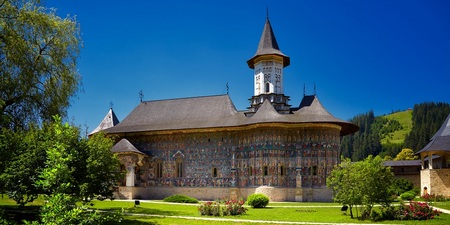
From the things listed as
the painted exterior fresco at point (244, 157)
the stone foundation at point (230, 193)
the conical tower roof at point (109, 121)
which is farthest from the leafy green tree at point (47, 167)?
the conical tower roof at point (109, 121)

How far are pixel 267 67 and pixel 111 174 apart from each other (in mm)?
24868

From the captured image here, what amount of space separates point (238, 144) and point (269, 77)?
7.51 meters

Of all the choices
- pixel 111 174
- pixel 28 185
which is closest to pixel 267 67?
pixel 111 174

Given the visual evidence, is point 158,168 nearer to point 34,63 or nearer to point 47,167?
point 34,63

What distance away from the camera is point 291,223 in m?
20.0

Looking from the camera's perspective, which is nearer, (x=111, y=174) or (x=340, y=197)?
(x=111, y=174)

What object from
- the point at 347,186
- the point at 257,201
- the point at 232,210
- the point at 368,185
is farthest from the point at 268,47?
the point at 368,185

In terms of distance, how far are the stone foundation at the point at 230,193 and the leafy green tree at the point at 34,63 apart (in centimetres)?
1862

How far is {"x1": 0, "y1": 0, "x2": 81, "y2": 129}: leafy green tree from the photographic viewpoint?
2203 cm

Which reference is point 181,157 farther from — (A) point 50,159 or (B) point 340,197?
(A) point 50,159

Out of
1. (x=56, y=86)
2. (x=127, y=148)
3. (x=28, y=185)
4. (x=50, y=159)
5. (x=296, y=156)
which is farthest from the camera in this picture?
(x=127, y=148)

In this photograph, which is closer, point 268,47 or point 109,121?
point 268,47

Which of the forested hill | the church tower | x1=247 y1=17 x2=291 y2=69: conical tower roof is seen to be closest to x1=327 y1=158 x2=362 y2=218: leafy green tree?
the church tower

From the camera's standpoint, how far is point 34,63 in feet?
75.4
